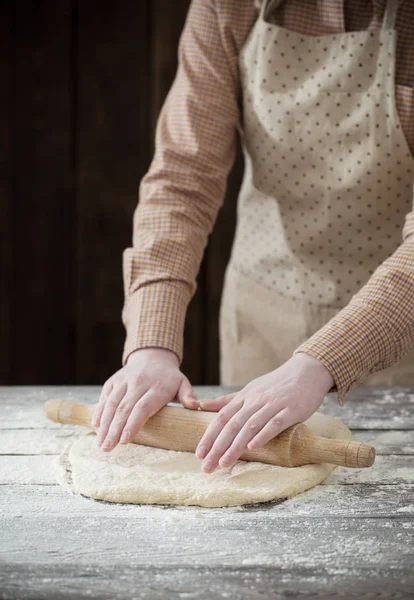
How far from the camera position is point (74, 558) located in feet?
2.65

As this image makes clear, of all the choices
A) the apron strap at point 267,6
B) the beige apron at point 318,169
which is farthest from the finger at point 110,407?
the apron strap at point 267,6

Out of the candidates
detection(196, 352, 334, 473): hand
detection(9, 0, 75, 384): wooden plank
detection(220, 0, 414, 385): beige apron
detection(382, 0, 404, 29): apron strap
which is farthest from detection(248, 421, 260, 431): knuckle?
detection(9, 0, 75, 384): wooden plank

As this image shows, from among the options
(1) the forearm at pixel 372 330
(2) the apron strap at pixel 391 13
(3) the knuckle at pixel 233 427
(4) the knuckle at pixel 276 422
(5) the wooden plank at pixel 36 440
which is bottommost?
(5) the wooden plank at pixel 36 440

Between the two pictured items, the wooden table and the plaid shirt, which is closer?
the wooden table

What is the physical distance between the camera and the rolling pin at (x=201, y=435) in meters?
1.03

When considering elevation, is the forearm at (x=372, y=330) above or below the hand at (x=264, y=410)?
above

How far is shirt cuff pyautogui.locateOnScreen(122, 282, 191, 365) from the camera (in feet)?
4.34

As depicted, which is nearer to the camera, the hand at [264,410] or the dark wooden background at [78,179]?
the hand at [264,410]

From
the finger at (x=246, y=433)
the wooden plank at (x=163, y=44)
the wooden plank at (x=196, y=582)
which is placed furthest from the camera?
the wooden plank at (x=163, y=44)

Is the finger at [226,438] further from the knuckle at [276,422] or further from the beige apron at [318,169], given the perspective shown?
the beige apron at [318,169]

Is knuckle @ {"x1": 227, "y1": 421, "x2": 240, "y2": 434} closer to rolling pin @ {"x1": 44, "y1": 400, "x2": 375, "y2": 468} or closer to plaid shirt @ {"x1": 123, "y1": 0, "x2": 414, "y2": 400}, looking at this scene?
rolling pin @ {"x1": 44, "y1": 400, "x2": 375, "y2": 468}

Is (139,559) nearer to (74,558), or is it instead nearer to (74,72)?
(74,558)

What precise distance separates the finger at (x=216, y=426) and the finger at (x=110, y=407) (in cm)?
17

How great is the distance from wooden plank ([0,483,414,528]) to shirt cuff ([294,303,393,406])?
203 millimetres
